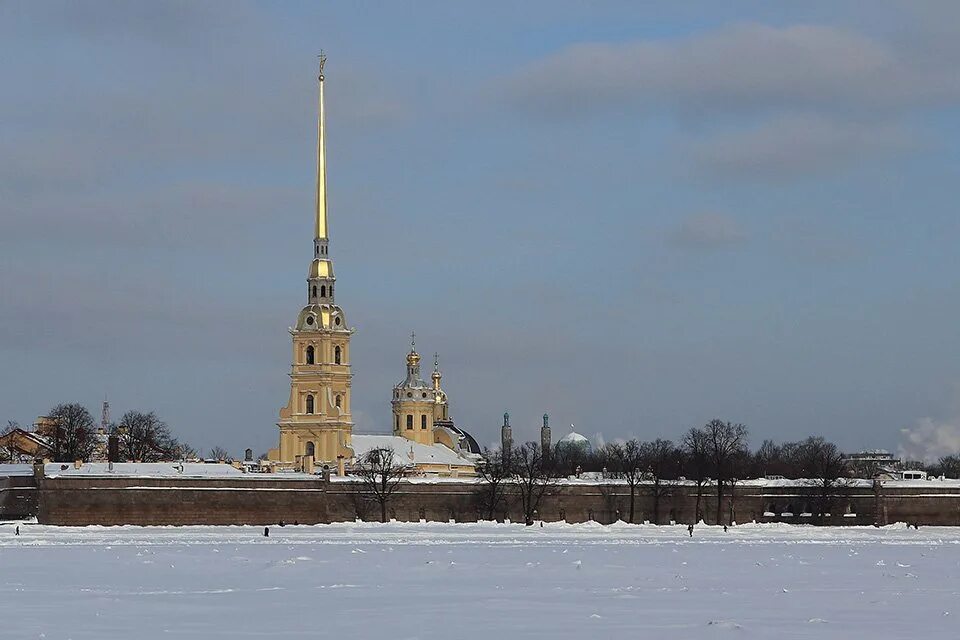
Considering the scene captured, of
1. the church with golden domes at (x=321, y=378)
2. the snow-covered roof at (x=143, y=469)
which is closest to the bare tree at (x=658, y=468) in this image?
the church with golden domes at (x=321, y=378)

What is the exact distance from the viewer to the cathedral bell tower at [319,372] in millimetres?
119688

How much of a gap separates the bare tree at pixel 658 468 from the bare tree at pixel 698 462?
977 millimetres

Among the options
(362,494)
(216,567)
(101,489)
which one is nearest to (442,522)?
(362,494)

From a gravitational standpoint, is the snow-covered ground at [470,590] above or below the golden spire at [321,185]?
below

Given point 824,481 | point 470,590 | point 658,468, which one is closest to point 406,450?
point 658,468

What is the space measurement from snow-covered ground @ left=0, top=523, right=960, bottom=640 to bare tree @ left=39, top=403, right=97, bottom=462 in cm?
5481

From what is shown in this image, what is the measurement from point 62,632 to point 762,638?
10.5 m

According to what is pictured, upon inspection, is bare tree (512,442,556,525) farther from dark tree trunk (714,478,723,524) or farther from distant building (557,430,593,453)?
distant building (557,430,593,453)

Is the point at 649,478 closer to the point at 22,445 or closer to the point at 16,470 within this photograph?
the point at 16,470

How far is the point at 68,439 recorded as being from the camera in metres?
117

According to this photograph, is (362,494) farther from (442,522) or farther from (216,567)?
(216,567)

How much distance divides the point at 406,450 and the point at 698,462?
2734 centimetres

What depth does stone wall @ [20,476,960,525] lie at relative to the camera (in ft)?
288

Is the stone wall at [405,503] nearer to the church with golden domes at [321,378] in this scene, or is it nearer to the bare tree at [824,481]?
the bare tree at [824,481]
